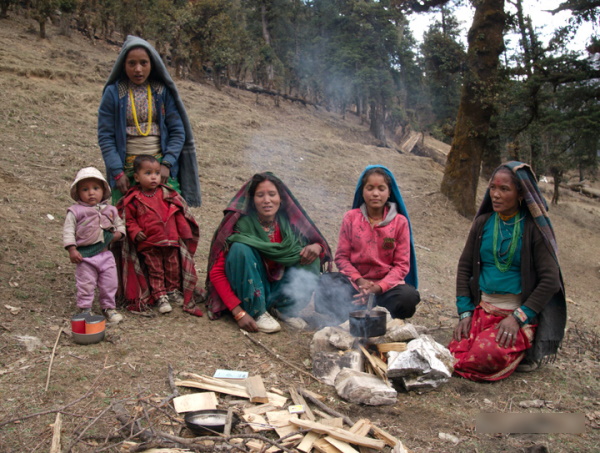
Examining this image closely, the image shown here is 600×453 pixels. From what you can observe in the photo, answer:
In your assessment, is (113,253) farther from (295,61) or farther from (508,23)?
(295,61)

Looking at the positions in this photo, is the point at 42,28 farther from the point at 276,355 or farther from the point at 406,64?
the point at 406,64

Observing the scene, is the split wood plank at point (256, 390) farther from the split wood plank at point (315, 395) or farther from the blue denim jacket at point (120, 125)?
the blue denim jacket at point (120, 125)

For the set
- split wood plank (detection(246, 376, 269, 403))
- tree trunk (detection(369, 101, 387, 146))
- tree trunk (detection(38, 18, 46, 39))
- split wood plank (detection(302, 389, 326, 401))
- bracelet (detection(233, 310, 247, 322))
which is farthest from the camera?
tree trunk (detection(369, 101, 387, 146))

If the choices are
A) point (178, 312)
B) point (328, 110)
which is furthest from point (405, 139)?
point (178, 312)

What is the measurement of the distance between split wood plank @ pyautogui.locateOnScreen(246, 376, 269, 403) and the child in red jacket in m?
1.19

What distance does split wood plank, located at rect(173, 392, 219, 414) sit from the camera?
254 cm

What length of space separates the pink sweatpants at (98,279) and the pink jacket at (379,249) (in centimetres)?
169

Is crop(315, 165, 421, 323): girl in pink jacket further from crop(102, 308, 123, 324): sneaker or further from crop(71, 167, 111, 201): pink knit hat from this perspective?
crop(71, 167, 111, 201): pink knit hat

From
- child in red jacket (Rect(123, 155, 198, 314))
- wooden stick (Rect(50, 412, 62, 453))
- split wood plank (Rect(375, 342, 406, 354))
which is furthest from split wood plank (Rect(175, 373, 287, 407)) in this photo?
child in red jacket (Rect(123, 155, 198, 314))

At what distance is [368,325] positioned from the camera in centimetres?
321

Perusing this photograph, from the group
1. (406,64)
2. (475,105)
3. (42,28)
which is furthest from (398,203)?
(406,64)

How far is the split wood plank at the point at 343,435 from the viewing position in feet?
7.73

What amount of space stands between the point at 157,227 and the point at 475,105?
28.9 feet

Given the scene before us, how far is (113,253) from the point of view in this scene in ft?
12.4
